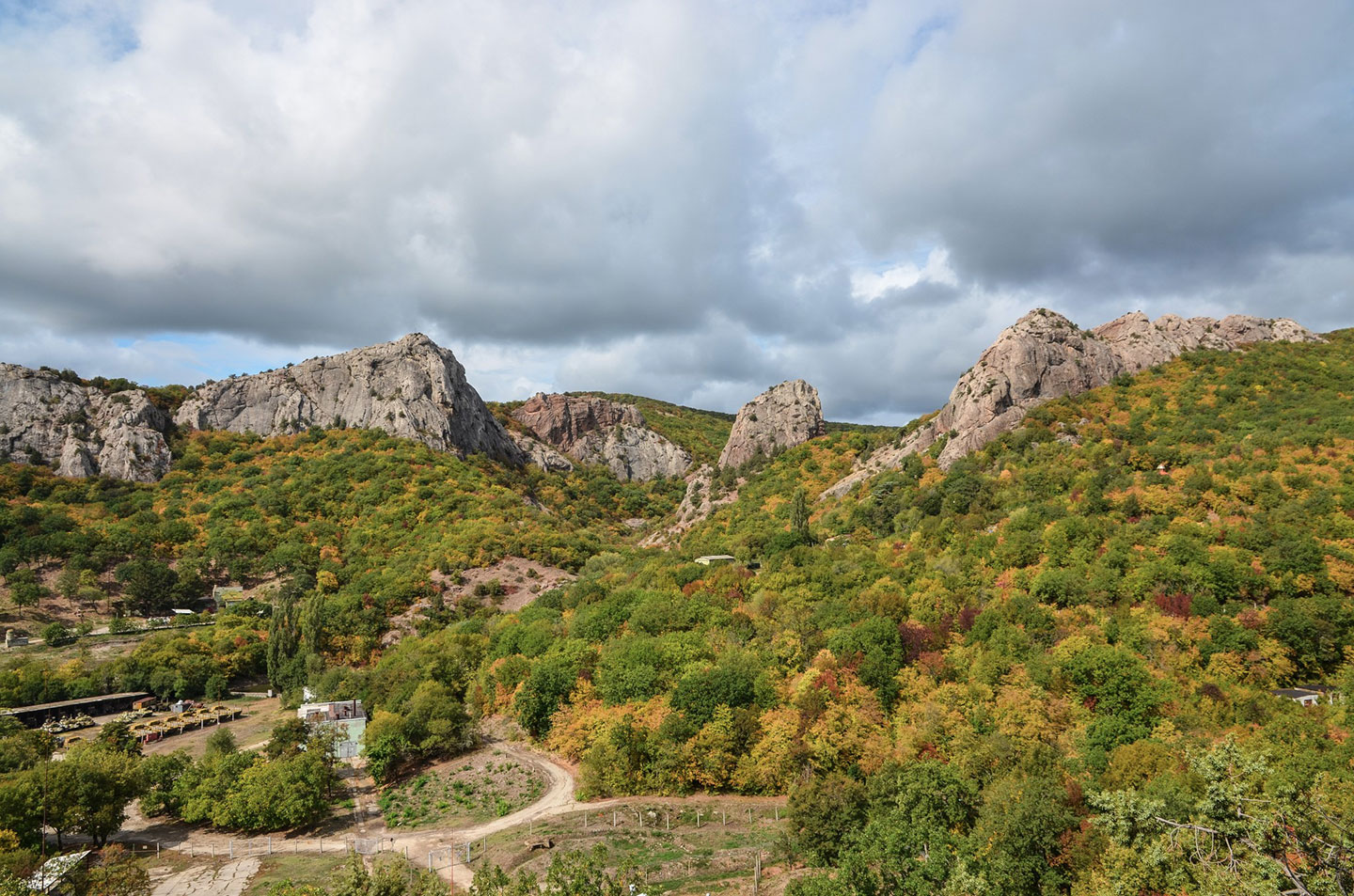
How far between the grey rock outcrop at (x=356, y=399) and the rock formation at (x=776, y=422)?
48.0 m

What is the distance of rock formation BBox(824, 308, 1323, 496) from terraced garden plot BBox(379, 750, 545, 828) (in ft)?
160

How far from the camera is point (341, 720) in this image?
52.3 m

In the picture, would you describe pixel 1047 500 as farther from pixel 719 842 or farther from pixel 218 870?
pixel 218 870

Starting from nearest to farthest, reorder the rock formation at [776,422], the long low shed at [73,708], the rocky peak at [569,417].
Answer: the long low shed at [73,708] < the rock formation at [776,422] < the rocky peak at [569,417]

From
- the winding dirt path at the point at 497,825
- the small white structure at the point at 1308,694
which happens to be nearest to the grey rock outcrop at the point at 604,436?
the winding dirt path at the point at 497,825

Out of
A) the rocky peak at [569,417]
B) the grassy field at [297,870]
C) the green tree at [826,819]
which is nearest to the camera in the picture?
the green tree at [826,819]

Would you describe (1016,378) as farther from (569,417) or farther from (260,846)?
(569,417)

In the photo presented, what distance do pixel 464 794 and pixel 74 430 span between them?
3826 inches

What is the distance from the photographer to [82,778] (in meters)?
36.7

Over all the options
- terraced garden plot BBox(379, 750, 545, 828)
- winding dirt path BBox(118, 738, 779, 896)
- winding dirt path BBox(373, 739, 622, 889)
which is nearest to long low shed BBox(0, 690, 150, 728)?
winding dirt path BBox(118, 738, 779, 896)

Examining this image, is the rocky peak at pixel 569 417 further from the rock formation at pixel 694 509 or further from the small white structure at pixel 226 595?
the small white structure at pixel 226 595

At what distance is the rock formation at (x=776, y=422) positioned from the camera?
4075 inches

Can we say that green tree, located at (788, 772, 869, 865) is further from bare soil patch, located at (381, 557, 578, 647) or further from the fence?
bare soil patch, located at (381, 557, 578, 647)

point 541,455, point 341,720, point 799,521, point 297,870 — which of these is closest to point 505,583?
point 341,720
